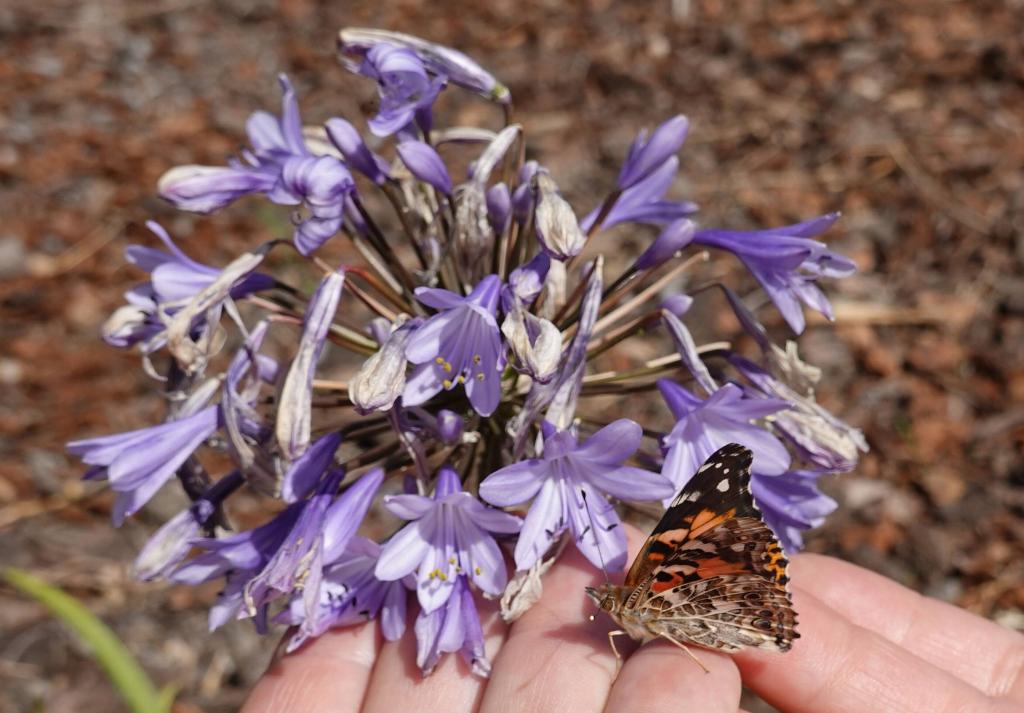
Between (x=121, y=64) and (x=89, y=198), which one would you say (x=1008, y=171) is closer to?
(x=89, y=198)

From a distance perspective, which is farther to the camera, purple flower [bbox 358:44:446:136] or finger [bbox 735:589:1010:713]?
finger [bbox 735:589:1010:713]

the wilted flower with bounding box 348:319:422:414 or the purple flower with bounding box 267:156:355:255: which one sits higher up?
the purple flower with bounding box 267:156:355:255

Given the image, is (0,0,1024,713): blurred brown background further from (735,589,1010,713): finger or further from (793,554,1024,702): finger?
(735,589,1010,713): finger

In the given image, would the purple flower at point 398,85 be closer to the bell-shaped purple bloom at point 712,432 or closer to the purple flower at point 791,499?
the bell-shaped purple bloom at point 712,432

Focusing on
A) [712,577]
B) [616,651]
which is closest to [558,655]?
[616,651]

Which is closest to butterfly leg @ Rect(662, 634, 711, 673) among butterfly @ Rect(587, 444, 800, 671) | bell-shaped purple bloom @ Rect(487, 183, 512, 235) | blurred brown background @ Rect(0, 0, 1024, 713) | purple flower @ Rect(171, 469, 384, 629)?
butterfly @ Rect(587, 444, 800, 671)

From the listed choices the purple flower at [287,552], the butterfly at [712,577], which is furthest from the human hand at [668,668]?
the purple flower at [287,552]

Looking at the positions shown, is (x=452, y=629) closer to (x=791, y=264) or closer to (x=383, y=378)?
(x=383, y=378)

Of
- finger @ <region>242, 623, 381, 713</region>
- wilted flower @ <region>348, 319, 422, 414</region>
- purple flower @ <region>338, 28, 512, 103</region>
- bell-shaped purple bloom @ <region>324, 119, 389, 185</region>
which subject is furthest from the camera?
finger @ <region>242, 623, 381, 713</region>
